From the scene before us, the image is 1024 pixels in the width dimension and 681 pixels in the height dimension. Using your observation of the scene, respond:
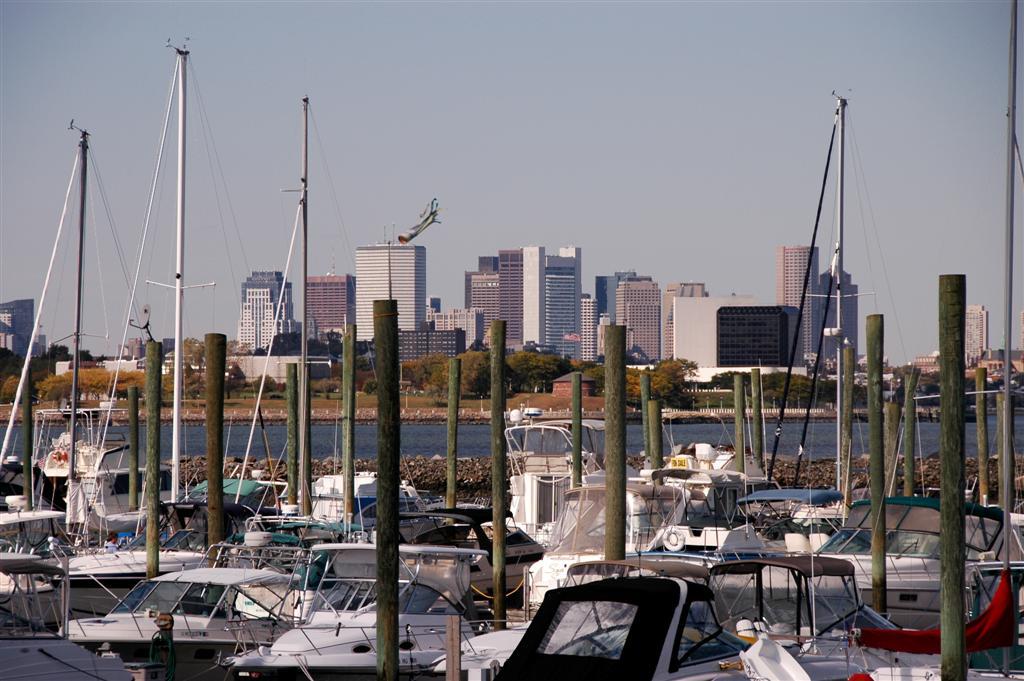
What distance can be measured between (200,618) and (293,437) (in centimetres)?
1748

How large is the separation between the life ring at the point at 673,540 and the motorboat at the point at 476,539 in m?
2.52

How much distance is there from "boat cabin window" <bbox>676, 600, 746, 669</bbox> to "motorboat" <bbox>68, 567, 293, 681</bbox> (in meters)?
6.33

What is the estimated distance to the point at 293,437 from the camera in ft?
117

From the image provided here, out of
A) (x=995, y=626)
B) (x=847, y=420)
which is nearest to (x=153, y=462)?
(x=995, y=626)

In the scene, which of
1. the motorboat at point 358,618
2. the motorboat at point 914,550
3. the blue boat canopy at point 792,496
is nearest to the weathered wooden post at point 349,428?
the blue boat canopy at point 792,496

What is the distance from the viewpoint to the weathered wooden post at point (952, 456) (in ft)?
47.4

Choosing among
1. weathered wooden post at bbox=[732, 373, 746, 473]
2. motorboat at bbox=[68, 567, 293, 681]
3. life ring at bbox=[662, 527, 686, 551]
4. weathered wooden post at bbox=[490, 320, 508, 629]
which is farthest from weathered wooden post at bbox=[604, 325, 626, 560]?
weathered wooden post at bbox=[732, 373, 746, 473]

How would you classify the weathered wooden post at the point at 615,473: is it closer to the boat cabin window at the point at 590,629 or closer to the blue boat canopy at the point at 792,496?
the boat cabin window at the point at 590,629

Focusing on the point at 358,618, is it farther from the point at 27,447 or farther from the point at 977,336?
the point at 977,336

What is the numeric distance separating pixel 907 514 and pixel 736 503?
5131mm

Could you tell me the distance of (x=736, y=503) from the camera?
27.5 metres

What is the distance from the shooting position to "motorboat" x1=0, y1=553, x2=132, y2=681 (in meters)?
13.9

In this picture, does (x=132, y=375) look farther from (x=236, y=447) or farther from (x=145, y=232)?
(x=145, y=232)

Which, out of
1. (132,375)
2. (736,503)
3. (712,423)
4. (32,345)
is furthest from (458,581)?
(712,423)
